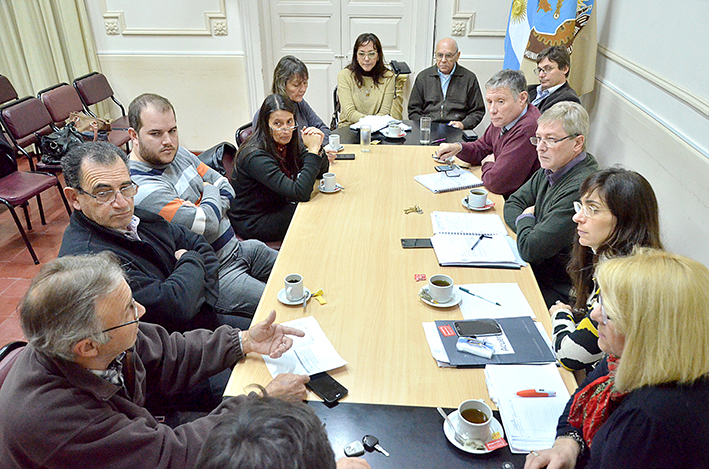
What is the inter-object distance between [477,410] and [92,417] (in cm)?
88

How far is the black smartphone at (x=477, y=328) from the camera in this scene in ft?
4.99

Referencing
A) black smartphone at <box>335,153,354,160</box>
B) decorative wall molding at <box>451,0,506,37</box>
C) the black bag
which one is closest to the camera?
black smartphone at <box>335,153,354,160</box>

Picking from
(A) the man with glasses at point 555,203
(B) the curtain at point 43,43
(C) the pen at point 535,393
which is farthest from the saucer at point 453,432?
(B) the curtain at point 43,43

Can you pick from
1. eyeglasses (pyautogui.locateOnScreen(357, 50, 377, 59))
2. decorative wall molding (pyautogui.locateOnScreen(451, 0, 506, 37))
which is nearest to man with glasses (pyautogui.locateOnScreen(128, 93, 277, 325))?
eyeglasses (pyautogui.locateOnScreen(357, 50, 377, 59))

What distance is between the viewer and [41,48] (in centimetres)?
479

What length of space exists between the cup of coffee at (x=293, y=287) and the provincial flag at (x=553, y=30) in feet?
9.80

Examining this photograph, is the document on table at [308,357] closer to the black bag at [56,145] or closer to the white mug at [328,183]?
the white mug at [328,183]

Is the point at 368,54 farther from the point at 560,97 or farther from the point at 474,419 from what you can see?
the point at 474,419

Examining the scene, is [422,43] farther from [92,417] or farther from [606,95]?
[92,417]

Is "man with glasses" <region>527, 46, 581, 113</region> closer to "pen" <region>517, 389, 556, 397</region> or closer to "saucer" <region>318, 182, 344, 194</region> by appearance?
"saucer" <region>318, 182, 344, 194</region>

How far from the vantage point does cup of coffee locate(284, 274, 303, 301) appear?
5.48 feet

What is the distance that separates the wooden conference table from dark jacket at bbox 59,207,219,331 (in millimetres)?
247

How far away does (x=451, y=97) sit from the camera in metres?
4.21

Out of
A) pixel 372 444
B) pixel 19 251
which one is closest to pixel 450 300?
pixel 372 444
